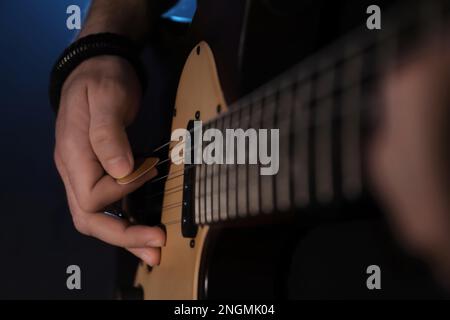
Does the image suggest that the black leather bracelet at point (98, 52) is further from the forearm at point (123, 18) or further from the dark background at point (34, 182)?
the dark background at point (34, 182)

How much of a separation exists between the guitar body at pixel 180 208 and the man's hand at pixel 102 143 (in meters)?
0.02

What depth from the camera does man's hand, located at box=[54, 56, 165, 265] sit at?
0.47 meters

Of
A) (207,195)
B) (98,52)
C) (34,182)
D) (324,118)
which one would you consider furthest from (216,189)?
(34,182)

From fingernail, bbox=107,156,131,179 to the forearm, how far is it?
20 cm

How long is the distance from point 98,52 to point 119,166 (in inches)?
6.1

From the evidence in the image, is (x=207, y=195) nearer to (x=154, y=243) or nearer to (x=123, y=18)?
(x=154, y=243)

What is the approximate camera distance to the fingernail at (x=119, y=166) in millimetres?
465

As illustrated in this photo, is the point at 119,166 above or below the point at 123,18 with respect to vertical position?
below

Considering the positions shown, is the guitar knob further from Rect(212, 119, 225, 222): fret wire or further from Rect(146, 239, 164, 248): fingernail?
Rect(212, 119, 225, 222): fret wire

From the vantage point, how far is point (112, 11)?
2.00 feet

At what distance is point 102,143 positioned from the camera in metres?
0.47

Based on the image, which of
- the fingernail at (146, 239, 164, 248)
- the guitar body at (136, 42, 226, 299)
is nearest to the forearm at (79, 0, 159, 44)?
the guitar body at (136, 42, 226, 299)

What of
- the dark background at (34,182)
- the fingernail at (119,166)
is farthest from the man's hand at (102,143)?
the dark background at (34,182)
